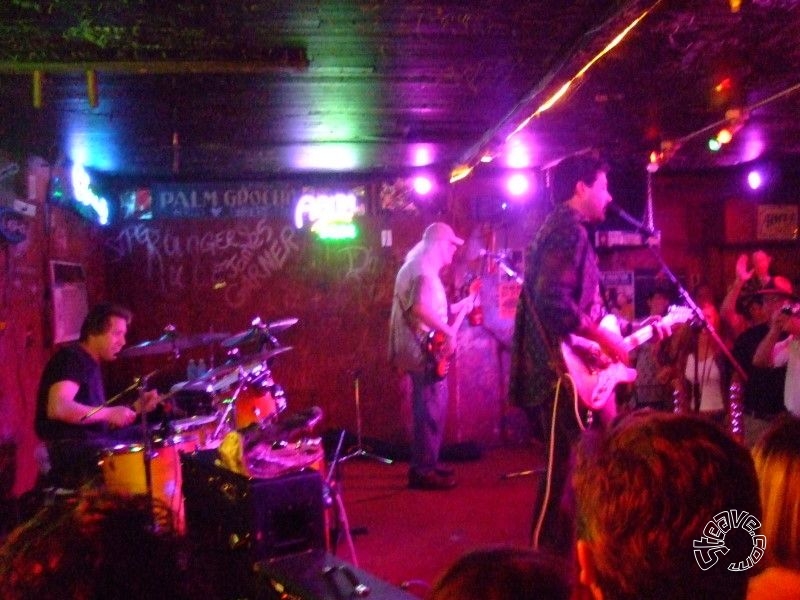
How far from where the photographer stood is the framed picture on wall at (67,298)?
5.70m

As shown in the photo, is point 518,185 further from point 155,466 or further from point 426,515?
point 155,466

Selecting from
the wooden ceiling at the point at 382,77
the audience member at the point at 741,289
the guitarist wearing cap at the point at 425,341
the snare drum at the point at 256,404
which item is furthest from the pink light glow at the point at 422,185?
the snare drum at the point at 256,404

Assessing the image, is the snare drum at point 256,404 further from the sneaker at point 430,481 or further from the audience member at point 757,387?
the audience member at point 757,387

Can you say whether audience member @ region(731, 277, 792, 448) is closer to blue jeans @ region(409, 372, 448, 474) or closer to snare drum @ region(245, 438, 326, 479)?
blue jeans @ region(409, 372, 448, 474)

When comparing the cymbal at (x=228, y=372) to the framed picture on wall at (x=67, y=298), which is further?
the framed picture on wall at (x=67, y=298)

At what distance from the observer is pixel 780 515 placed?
56.2 inches

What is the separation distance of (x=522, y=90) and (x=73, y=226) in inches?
161

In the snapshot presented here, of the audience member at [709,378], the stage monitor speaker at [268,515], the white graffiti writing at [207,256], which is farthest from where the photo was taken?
the white graffiti writing at [207,256]

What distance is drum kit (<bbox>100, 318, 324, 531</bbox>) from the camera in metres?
3.70

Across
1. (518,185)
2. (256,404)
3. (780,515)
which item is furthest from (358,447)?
(780,515)

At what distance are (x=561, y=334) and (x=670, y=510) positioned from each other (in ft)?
7.52

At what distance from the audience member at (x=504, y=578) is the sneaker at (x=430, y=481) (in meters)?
4.52

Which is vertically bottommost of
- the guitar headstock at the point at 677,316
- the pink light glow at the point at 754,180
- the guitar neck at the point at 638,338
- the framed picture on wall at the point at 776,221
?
the guitar neck at the point at 638,338

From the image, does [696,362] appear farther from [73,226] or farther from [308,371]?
[73,226]
